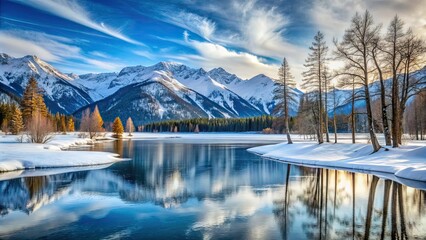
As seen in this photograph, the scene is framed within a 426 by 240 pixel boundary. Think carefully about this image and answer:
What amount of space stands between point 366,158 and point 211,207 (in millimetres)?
20727

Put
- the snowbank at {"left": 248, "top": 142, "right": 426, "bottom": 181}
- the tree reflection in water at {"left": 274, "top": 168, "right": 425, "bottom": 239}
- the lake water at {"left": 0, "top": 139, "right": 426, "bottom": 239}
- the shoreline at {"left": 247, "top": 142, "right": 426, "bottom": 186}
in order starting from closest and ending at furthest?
the tree reflection in water at {"left": 274, "top": 168, "right": 425, "bottom": 239}
the lake water at {"left": 0, "top": 139, "right": 426, "bottom": 239}
the shoreline at {"left": 247, "top": 142, "right": 426, "bottom": 186}
the snowbank at {"left": 248, "top": 142, "right": 426, "bottom": 181}

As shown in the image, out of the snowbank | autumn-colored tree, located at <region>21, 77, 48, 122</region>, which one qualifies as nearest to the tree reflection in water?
the snowbank

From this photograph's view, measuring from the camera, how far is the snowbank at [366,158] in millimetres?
23219

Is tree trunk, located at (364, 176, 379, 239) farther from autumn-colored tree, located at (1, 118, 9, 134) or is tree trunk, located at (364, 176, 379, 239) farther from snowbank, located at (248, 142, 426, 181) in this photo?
autumn-colored tree, located at (1, 118, 9, 134)

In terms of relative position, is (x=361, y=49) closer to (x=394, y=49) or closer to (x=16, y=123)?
(x=394, y=49)

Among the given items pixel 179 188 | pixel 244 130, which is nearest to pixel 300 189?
pixel 179 188

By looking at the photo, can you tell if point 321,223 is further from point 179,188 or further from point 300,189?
point 179,188

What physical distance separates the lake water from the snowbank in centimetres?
249

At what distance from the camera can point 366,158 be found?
30.0 metres

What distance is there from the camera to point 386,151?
1171 inches

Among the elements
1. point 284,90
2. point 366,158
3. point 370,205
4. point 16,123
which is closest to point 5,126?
point 16,123

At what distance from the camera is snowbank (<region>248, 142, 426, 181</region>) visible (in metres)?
23.2

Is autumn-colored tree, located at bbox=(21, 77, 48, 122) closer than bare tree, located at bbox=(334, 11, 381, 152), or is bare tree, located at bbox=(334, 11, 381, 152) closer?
bare tree, located at bbox=(334, 11, 381, 152)

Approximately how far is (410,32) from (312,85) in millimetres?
15718
